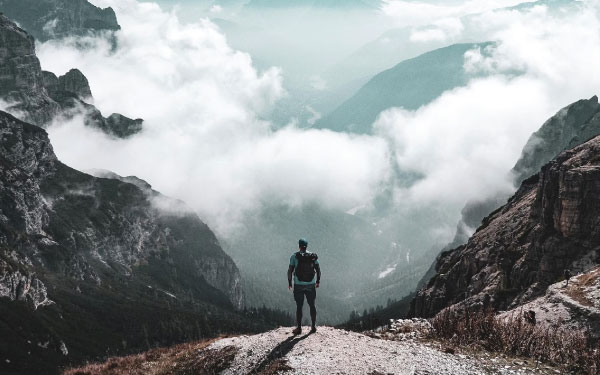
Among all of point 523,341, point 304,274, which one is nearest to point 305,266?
point 304,274

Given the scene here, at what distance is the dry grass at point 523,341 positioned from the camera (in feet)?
78.3

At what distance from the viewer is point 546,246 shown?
6875 centimetres

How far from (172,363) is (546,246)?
58591 mm

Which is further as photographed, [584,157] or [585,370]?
[584,157]

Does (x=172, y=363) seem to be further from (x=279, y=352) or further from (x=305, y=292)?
(x=305, y=292)

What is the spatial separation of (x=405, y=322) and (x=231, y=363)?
1443cm

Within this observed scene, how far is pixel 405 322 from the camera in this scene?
115ft

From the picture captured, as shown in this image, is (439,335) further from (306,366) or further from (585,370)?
(306,366)

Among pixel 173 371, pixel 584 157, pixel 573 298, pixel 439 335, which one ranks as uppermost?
pixel 584 157

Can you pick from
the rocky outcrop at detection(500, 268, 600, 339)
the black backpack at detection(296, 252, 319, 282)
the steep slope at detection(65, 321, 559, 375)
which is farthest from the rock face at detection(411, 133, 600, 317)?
the black backpack at detection(296, 252, 319, 282)

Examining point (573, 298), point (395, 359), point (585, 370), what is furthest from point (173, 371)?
point (573, 298)

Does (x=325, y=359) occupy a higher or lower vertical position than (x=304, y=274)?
lower

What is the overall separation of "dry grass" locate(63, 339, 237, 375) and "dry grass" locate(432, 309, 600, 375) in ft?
45.5

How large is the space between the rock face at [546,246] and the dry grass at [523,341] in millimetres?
31819
